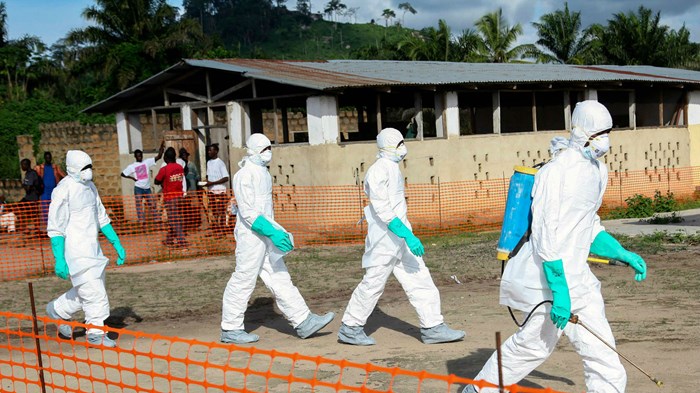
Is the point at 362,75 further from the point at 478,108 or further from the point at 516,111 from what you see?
the point at 516,111

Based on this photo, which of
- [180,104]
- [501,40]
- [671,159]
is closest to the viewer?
[180,104]

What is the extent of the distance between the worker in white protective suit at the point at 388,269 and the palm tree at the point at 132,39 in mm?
35561

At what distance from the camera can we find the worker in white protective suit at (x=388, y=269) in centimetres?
730

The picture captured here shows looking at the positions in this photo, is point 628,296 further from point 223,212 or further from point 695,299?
point 223,212

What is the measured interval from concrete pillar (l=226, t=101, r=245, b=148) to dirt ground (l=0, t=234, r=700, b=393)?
453cm

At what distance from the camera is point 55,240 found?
7879mm

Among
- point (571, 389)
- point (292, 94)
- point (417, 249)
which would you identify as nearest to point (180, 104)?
point (292, 94)

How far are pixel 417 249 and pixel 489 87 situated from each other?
39.8 ft

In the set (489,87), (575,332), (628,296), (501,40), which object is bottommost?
(628,296)

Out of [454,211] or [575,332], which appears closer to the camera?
[575,332]

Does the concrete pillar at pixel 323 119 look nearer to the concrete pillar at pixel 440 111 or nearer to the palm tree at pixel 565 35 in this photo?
the concrete pillar at pixel 440 111

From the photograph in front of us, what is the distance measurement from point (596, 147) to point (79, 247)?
A: 199 inches

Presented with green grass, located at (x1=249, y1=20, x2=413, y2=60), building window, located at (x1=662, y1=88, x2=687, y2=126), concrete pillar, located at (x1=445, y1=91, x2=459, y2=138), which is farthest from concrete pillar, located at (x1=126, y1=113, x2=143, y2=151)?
green grass, located at (x1=249, y1=20, x2=413, y2=60)

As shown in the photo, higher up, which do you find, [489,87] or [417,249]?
[489,87]
